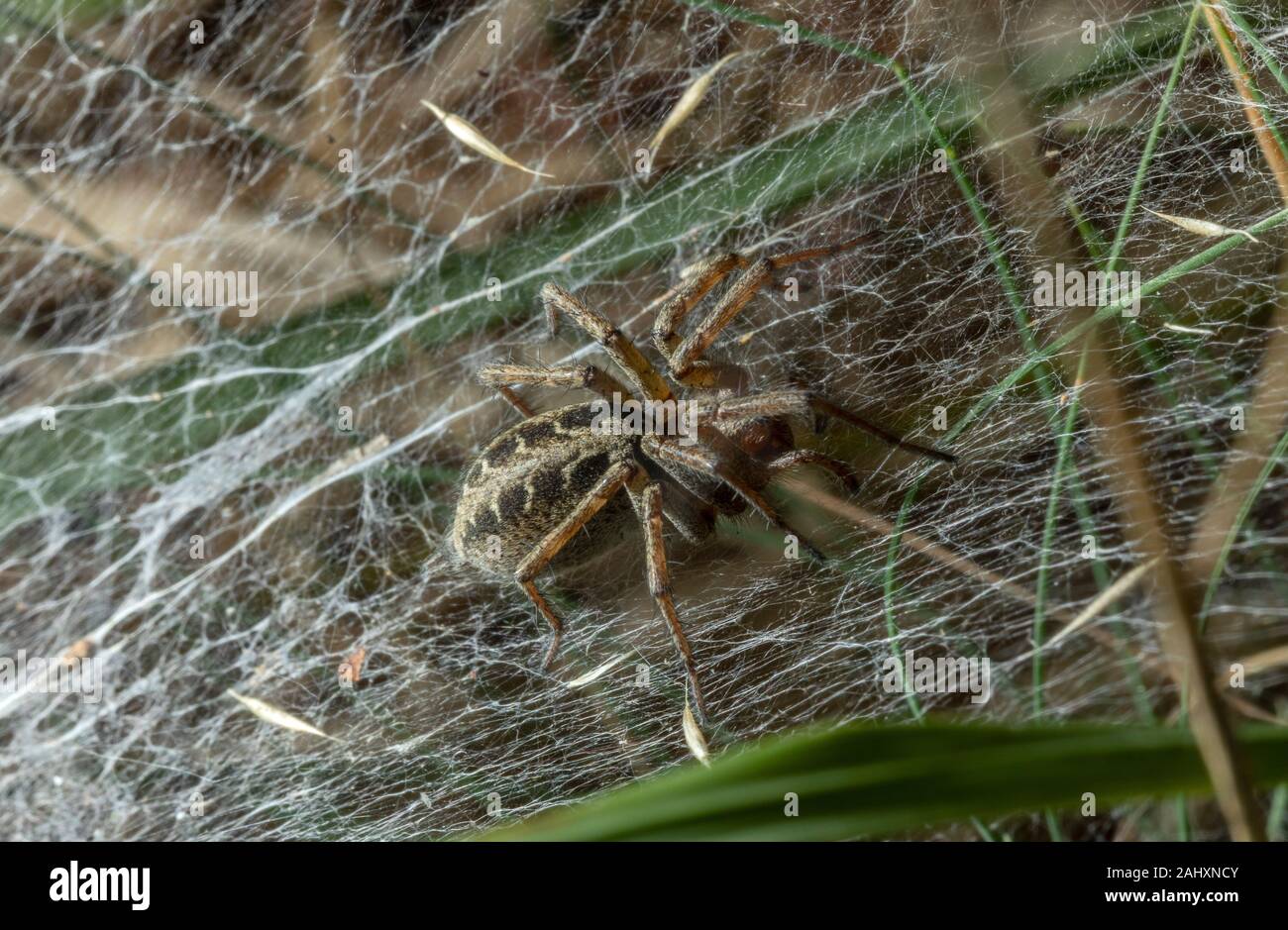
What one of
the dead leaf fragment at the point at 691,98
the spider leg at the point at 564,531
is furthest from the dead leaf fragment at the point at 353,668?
the dead leaf fragment at the point at 691,98

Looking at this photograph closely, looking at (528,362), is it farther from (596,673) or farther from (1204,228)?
Answer: (1204,228)

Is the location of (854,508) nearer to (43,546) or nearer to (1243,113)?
(1243,113)

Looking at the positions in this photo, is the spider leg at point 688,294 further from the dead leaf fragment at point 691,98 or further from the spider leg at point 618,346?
the dead leaf fragment at point 691,98

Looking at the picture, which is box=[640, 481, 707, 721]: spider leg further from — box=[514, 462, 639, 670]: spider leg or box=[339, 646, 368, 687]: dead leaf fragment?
box=[339, 646, 368, 687]: dead leaf fragment

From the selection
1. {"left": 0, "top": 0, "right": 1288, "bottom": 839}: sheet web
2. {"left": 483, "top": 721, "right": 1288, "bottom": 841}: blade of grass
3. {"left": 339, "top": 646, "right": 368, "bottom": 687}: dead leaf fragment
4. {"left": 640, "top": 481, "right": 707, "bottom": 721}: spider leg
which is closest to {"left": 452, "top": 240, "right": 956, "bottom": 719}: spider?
{"left": 640, "top": 481, "right": 707, "bottom": 721}: spider leg

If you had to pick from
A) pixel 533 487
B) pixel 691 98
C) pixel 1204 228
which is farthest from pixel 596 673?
pixel 1204 228
